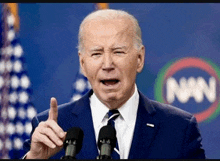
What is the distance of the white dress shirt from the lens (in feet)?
5.70

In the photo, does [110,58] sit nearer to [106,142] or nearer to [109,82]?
[109,82]

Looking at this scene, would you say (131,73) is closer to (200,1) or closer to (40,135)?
(40,135)

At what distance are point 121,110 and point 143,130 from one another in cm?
14

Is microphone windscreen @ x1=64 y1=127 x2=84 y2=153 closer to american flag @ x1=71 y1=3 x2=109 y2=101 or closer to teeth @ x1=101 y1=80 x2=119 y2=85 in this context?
teeth @ x1=101 y1=80 x2=119 y2=85

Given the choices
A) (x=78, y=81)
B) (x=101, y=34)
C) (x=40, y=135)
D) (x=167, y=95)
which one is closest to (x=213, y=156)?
(x=167, y=95)

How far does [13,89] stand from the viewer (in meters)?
3.22

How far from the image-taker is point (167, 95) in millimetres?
3035

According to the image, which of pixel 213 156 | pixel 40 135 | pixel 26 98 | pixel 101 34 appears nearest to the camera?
pixel 40 135

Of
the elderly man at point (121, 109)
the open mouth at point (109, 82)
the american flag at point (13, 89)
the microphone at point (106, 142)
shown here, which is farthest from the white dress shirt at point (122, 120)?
the american flag at point (13, 89)

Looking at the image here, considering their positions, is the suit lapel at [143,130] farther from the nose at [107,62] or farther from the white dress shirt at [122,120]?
the nose at [107,62]

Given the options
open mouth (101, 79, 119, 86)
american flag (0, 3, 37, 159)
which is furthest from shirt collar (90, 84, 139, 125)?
american flag (0, 3, 37, 159)

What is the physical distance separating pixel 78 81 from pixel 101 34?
1.42 meters

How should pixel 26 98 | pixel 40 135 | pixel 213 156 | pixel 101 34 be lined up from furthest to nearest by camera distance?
1. pixel 26 98
2. pixel 213 156
3. pixel 101 34
4. pixel 40 135

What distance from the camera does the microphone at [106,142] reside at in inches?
41.5
